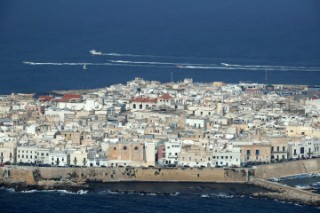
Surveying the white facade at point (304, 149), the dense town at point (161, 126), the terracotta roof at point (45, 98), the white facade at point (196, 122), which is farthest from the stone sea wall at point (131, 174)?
the terracotta roof at point (45, 98)

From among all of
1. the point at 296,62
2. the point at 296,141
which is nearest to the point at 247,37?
the point at 296,62

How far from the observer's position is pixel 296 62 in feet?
205

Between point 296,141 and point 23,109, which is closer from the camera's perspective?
point 296,141

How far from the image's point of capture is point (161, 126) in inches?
1709

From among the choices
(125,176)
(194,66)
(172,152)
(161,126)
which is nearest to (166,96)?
(161,126)

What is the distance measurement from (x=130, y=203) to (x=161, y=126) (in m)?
6.83

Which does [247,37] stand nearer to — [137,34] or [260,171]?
[137,34]

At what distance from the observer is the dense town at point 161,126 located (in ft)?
132

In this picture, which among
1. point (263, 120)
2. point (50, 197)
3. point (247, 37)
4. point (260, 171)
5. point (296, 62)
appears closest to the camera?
point (50, 197)

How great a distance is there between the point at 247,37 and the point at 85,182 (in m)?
34.4

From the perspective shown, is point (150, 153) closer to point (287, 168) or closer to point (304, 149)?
point (287, 168)

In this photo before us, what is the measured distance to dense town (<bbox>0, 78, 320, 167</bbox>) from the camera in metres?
40.2

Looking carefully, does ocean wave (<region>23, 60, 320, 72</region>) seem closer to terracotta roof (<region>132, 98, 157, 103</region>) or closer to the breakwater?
terracotta roof (<region>132, 98, 157, 103</region>)

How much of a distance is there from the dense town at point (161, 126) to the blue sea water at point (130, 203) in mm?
2419
